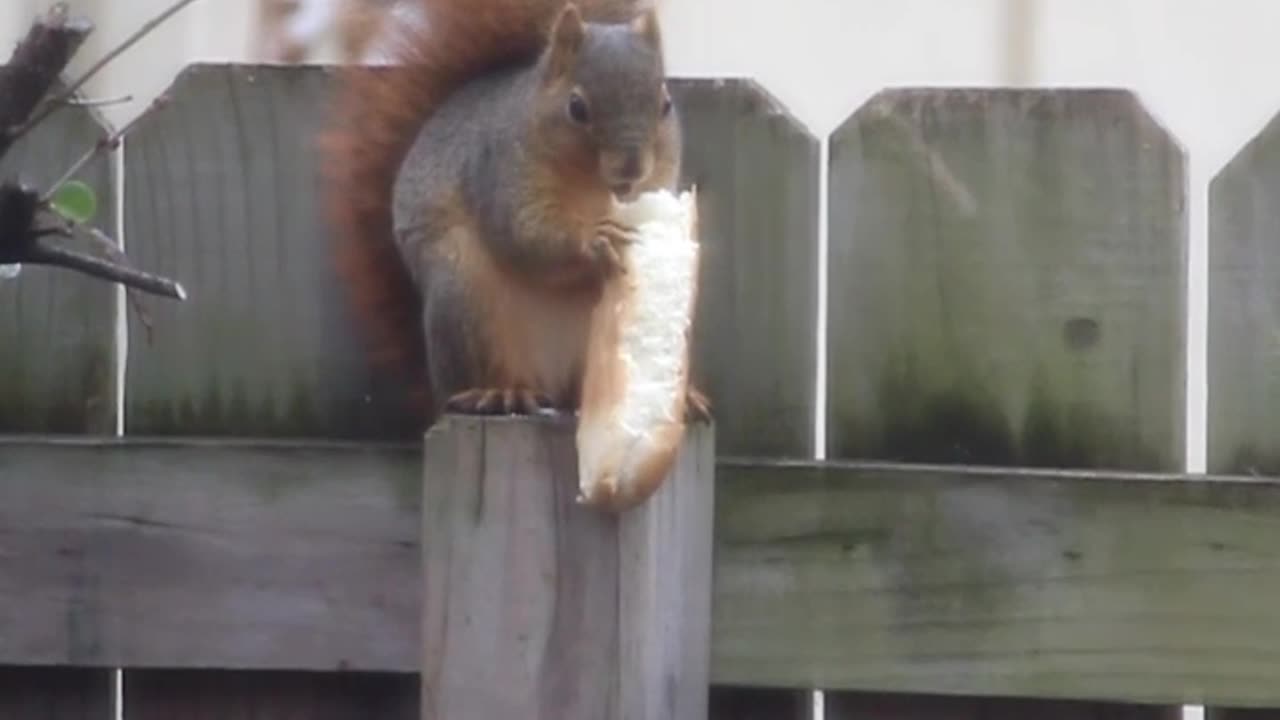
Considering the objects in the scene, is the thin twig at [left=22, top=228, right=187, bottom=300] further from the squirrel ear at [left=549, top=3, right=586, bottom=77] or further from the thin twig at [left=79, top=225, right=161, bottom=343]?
the squirrel ear at [left=549, top=3, right=586, bottom=77]

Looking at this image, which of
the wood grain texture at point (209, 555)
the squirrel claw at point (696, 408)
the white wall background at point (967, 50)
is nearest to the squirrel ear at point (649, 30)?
the squirrel claw at point (696, 408)

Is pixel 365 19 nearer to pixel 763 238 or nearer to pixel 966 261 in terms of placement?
pixel 763 238

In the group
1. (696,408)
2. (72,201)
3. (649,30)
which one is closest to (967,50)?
(649,30)

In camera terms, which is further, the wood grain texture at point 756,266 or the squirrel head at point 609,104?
the wood grain texture at point 756,266

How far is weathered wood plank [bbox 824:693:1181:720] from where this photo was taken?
195 cm

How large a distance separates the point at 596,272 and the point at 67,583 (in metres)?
0.49

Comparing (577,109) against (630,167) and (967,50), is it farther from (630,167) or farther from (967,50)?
(967,50)

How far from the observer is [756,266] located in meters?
1.97

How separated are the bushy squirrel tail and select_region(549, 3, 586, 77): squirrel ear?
12 centimetres

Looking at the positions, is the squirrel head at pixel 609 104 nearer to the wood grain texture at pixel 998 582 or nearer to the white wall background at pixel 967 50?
the wood grain texture at pixel 998 582

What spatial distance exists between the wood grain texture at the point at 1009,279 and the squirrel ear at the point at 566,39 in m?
0.20

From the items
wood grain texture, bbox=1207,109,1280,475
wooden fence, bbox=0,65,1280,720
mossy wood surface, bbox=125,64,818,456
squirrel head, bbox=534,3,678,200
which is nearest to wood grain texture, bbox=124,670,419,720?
wooden fence, bbox=0,65,1280,720

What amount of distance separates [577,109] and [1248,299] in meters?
0.47

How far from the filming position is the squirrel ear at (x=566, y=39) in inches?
73.7
